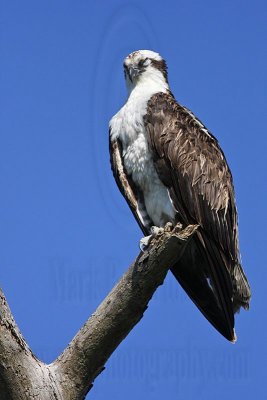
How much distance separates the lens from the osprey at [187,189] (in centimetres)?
648

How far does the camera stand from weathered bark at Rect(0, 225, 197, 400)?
191 inches

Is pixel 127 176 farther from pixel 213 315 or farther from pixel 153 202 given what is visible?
pixel 213 315

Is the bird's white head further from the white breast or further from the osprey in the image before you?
the white breast

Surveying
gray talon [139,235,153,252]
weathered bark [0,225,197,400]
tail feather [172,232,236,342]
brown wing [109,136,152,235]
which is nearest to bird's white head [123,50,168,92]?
brown wing [109,136,152,235]

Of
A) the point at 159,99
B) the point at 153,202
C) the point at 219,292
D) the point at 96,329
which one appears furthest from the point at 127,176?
the point at 96,329

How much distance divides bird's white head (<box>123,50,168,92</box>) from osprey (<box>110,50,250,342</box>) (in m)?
0.44

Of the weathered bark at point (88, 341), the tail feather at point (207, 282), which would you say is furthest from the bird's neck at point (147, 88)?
the weathered bark at point (88, 341)

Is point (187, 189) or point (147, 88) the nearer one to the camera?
point (187, 189)

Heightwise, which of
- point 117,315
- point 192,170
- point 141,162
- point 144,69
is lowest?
point 117,315

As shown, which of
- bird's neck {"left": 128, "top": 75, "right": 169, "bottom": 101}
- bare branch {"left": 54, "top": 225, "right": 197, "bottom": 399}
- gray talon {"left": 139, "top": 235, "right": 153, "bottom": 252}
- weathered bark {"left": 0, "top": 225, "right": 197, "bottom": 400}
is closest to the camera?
weathered bark {"left": 0, "top": 225, "right": 197, "bottom": 400}

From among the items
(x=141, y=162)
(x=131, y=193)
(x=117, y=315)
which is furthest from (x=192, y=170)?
(x=117, y=315)

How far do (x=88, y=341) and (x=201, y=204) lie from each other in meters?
2.01

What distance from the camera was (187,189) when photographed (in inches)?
263

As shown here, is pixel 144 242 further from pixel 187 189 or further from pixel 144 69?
pixel 144 69
